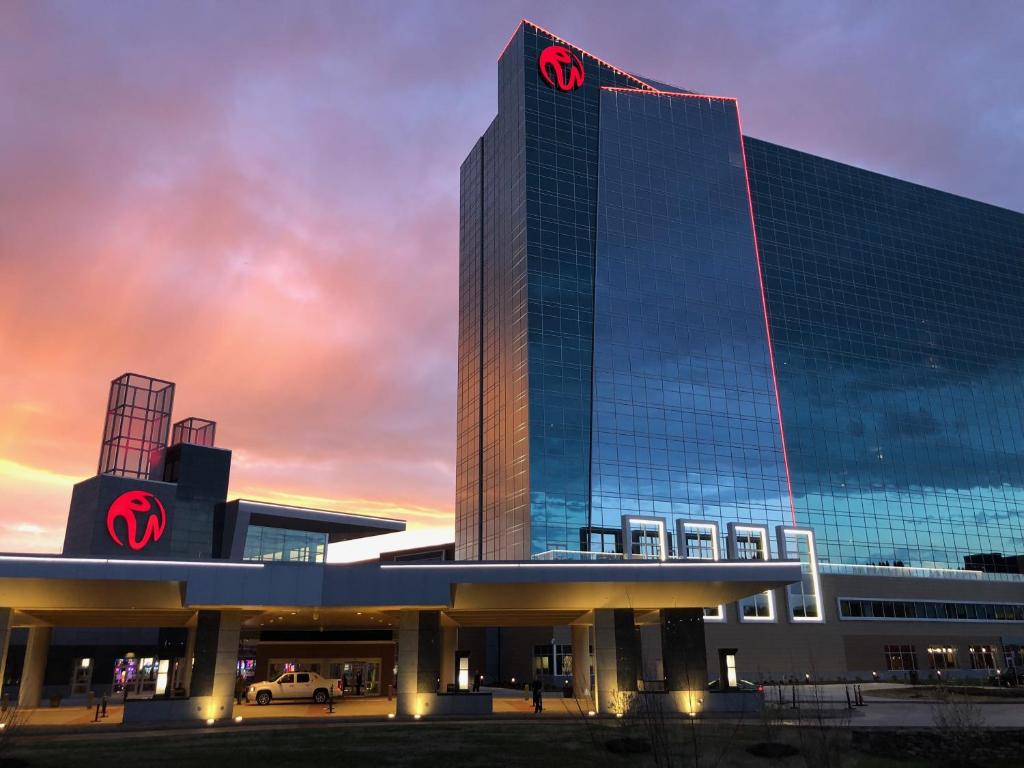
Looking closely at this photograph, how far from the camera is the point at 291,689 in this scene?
188 feet

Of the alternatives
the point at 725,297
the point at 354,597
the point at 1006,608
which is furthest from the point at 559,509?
the point at 1006,608

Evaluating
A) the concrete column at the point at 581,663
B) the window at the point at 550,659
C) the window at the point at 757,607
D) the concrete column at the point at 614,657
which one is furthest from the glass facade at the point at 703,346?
the concrete column at the point at 614,657

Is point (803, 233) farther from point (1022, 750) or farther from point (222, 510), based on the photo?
point (1022, 750)

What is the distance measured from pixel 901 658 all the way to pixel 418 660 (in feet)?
252

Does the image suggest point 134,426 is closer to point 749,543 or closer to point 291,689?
point 291,689

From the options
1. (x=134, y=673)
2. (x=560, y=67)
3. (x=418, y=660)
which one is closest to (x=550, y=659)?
(x=134, y=673)

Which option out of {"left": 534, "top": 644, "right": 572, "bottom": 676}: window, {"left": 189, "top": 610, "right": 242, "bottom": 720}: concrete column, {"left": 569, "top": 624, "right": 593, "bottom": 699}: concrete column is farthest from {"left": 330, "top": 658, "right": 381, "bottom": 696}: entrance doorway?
{"left": 189, "top": 610, "right": 242, "bottom": 720}: concrete column

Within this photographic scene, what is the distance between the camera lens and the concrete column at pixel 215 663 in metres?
40.7

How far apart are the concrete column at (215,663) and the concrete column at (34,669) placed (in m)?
21.6

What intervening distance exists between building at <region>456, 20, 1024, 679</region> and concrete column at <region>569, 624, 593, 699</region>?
20168 mm

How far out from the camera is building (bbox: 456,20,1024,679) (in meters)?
92.1

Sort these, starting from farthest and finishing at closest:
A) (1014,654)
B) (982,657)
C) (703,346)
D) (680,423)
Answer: (1014,654), (982,657), (703,346), (680,423)

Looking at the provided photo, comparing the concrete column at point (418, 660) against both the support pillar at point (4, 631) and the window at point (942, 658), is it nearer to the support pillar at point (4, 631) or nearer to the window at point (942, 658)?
the support pillar at point (4, 631)

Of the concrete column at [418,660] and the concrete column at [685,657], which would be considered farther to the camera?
the concrete column at [685,657]
